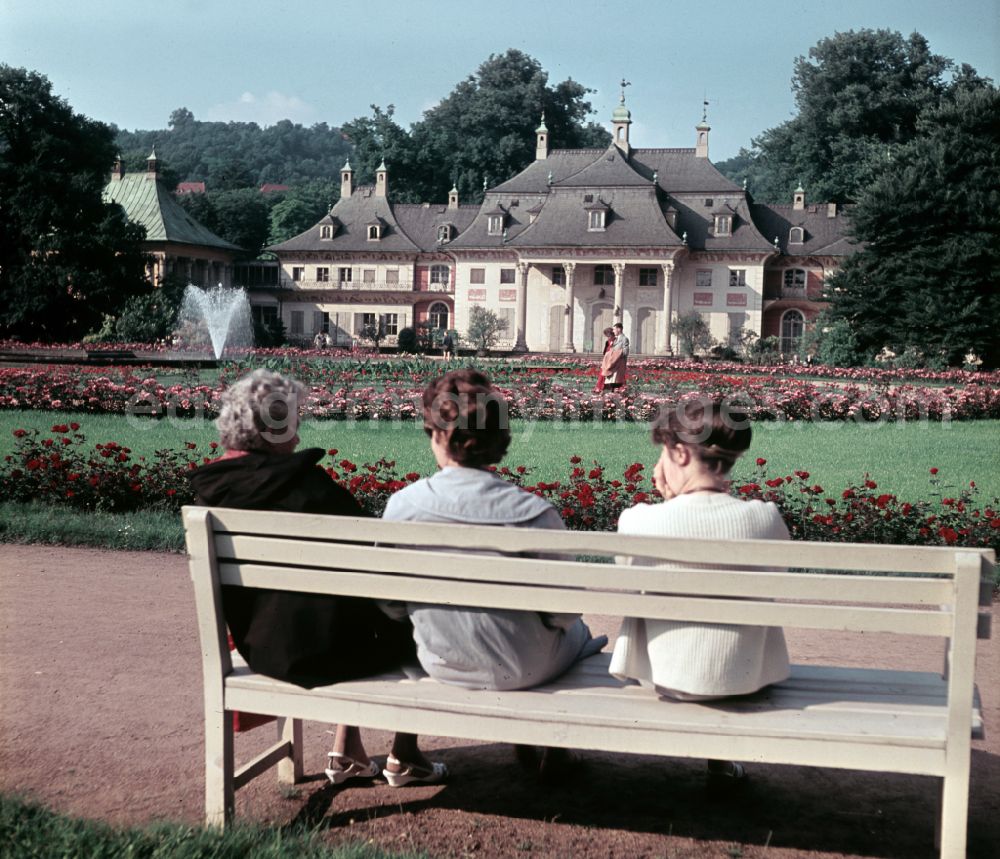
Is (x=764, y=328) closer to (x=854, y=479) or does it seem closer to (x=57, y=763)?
(x=854, y=479)

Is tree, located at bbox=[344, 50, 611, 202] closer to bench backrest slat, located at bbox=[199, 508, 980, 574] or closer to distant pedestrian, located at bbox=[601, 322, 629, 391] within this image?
distant pedestrian, located at bbox=[601, 322, 629, 391]

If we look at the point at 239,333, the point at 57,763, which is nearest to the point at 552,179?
the point at 239,333

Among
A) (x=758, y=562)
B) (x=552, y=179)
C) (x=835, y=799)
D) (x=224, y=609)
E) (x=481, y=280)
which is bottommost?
(x=835, y=799)

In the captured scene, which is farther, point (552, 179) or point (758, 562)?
point (552, 179)

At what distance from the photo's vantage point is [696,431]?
2.67 m

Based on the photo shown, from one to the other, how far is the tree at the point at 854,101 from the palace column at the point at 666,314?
30.0ft

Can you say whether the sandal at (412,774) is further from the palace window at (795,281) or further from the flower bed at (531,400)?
the palace window at (795,281)

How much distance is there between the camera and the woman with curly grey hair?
2770mm

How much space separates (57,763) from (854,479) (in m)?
8.31

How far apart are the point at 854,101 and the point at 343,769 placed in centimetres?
5104

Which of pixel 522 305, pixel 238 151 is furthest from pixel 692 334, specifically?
pixel 238 151

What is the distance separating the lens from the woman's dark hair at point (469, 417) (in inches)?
109

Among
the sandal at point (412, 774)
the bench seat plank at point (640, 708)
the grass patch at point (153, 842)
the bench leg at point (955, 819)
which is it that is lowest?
the sandal at point (412, 774)

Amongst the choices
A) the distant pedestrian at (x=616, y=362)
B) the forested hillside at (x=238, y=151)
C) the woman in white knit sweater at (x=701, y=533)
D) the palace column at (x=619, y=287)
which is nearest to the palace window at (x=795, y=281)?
the palace column at (x=619, y=287)
